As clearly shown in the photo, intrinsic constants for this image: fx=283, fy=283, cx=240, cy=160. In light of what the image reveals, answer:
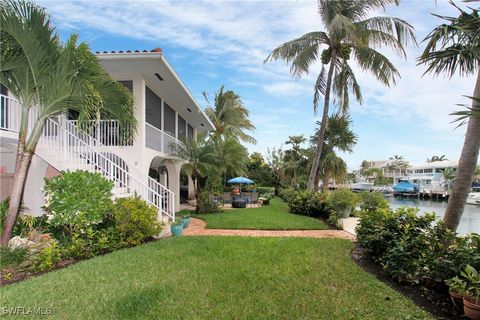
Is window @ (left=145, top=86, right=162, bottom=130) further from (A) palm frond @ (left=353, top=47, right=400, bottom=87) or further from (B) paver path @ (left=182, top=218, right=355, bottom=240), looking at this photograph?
(A) palm frond @ (left=353, top=47, right=400, bottom=87)

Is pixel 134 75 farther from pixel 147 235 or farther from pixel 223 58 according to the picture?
pixel 147 235

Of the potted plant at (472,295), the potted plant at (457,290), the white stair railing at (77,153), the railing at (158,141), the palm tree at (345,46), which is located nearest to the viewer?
the potted plant at (472,295)

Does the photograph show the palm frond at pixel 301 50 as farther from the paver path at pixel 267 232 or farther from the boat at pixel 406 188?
the boat at pixel 406 188

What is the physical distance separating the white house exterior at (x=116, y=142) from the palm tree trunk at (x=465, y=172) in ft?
23.8

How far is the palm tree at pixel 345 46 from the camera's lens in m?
12.7

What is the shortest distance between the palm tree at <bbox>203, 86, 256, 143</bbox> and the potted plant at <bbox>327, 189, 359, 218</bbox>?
15732 millimetres

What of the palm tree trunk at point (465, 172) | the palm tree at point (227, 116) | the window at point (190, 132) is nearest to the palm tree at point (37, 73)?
the palm tree trunk at point (465, 172)

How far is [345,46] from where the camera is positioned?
14.2 metres

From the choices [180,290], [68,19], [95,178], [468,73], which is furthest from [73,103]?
[468,73]

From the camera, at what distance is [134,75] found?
1025cm

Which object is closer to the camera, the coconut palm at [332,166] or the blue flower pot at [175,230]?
the blue flower pot at [175,230]

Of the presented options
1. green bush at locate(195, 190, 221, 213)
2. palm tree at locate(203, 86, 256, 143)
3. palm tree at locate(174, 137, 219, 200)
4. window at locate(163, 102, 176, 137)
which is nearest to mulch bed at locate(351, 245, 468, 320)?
palm tree at locate(174, 137, 219, 200)

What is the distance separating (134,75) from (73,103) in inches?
171

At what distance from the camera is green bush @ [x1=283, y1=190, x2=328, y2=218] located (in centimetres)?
1367
